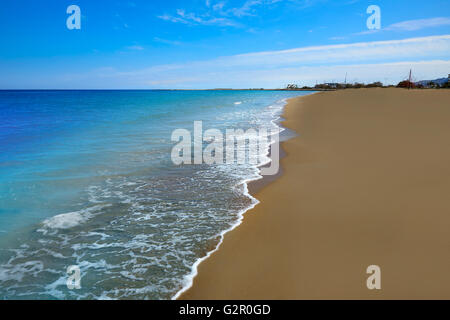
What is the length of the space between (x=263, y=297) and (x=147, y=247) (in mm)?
2249

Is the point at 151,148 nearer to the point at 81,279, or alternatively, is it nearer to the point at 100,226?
the point at 100,226
